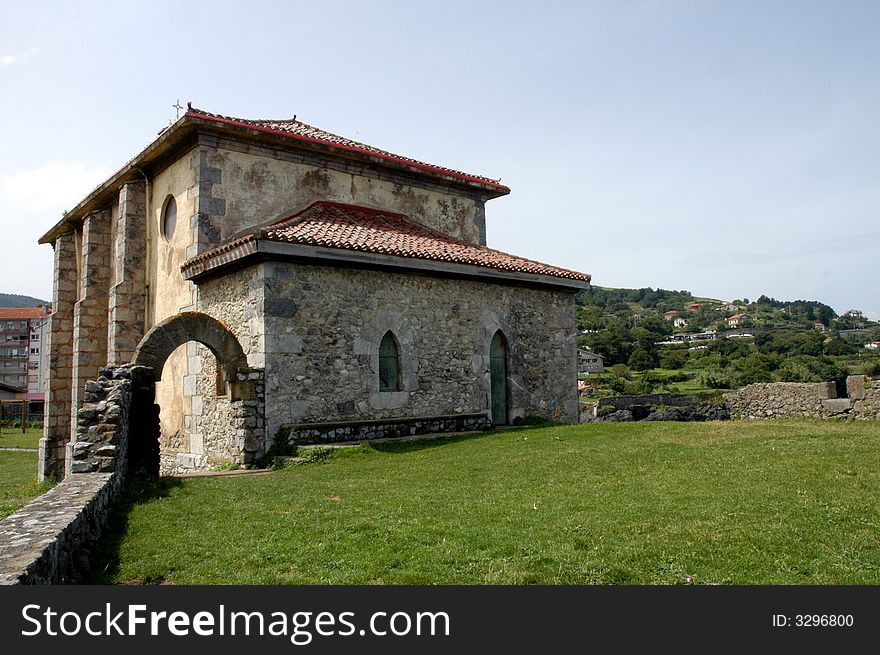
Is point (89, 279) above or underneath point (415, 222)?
underneath

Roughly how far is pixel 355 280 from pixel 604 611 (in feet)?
37.0

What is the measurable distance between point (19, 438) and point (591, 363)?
5052 centimetres

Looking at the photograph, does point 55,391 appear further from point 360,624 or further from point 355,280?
point 360,624

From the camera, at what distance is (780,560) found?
531 centimetres

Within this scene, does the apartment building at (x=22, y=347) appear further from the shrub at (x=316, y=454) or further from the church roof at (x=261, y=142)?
the shrub at (x=316, y=454)

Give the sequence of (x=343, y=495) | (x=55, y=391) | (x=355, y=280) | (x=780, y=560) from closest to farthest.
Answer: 1. (x=780, y=560)
2. (x=343, y=495)
3. (x=355, y=280)
4. (x=55, y=391)

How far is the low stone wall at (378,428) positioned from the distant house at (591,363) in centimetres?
5404

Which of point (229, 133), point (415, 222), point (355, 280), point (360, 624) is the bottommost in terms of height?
point (360, 624)

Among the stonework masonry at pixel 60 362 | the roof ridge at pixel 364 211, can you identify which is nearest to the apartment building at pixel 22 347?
the stonework masonry at pixel 60 362

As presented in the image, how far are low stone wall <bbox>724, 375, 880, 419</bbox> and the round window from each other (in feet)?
56.2

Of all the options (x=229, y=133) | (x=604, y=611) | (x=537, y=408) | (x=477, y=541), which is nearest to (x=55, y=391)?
(x=229, y=133)

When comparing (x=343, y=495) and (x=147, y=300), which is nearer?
(x=343, y=495)

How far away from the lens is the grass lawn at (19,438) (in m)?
31.2

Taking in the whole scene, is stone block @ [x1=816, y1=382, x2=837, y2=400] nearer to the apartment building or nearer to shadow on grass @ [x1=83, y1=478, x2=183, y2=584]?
shadow on grass @ [x1=83, y1=478, x2=183, y2=584]
